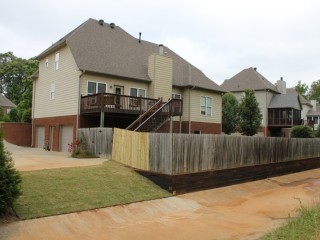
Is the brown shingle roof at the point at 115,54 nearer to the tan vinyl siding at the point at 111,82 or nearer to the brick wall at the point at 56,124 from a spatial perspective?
→ the tan vinyl siding at the point at 111,82

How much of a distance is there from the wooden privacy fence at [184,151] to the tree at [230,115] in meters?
17.2

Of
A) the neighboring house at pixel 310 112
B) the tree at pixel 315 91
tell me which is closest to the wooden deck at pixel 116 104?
the neighboring house at pixel 310 112

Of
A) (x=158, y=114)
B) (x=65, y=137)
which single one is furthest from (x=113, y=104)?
(x=65, y=137)

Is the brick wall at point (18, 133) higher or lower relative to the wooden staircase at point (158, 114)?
lower

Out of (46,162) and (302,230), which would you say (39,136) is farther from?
(302,230)

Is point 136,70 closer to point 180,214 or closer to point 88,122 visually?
point 88,122

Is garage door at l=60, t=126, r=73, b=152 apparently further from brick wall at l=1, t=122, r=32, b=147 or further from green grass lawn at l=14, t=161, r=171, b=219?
green grass lawn at l=14, t=161, r=171, b=219

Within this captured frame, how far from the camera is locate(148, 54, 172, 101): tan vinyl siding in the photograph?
26.8 metres

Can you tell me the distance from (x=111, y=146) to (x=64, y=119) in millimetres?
8652

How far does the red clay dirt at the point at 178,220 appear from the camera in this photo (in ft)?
29.2

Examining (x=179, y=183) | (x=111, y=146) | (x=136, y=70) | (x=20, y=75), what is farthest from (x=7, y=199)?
(x=20, y=75)

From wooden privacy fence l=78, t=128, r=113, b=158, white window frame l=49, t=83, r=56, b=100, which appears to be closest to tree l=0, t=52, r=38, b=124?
white window frame l=49, t=83, r=56, b=100

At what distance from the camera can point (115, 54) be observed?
88.5ft

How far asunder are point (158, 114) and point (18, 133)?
47.9ft
